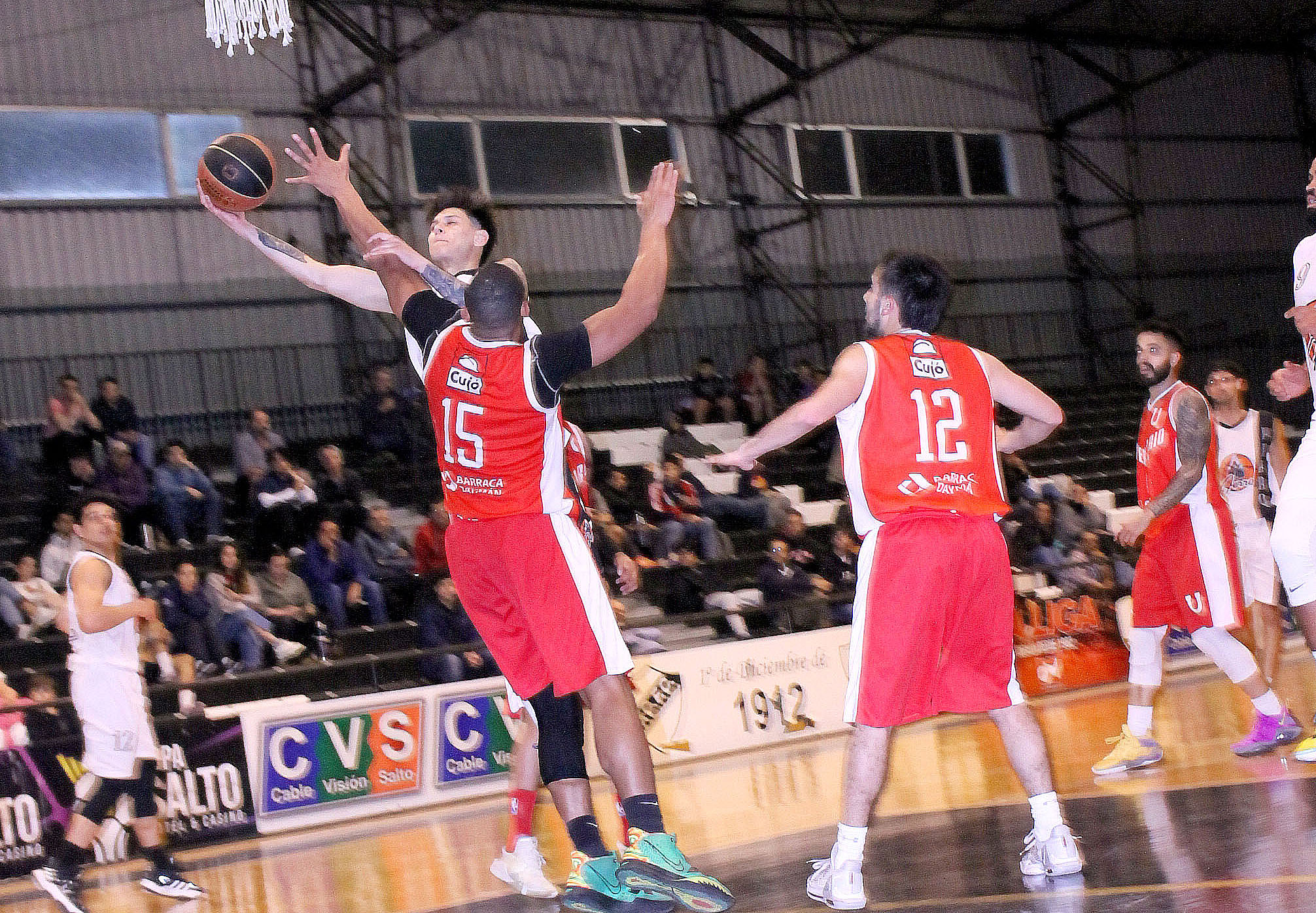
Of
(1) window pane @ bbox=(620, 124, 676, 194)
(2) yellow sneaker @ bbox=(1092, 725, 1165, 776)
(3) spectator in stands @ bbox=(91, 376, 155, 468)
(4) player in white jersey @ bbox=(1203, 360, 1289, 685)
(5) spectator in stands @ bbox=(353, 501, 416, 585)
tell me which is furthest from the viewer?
(1) window pane @ bbox=(620, 124, 676, 194)

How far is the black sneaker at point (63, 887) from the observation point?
620 centimetres

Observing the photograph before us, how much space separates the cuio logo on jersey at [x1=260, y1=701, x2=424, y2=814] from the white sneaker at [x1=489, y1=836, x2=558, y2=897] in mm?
3807

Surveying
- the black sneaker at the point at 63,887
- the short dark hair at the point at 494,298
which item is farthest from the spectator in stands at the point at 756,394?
the short dark hair at the point at 494,298

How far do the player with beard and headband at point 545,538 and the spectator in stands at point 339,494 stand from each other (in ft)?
25.7

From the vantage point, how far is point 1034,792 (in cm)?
448

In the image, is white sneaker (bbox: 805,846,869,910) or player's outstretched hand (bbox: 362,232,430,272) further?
player's outstretched hand (bbox: 362,232,430,272)

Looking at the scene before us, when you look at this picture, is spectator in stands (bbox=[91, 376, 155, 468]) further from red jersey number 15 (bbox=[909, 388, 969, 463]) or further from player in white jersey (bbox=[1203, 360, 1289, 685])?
red jersey number 15 (bbox=[909, 388, 969, 463])

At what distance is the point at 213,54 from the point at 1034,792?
15.2 m

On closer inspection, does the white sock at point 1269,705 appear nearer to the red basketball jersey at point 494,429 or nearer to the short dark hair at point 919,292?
the short dark hair at point 919,292

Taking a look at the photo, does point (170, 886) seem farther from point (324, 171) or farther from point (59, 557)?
point (59, 557)

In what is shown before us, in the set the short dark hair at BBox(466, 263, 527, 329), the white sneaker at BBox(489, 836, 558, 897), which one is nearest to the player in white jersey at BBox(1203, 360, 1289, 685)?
the white sneaker at BBox(489, 836, 558, 897)

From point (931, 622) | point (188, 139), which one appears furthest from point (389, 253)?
point (188, 139)

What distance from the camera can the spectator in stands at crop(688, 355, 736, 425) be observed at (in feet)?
55.9

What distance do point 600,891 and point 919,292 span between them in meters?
2.33
